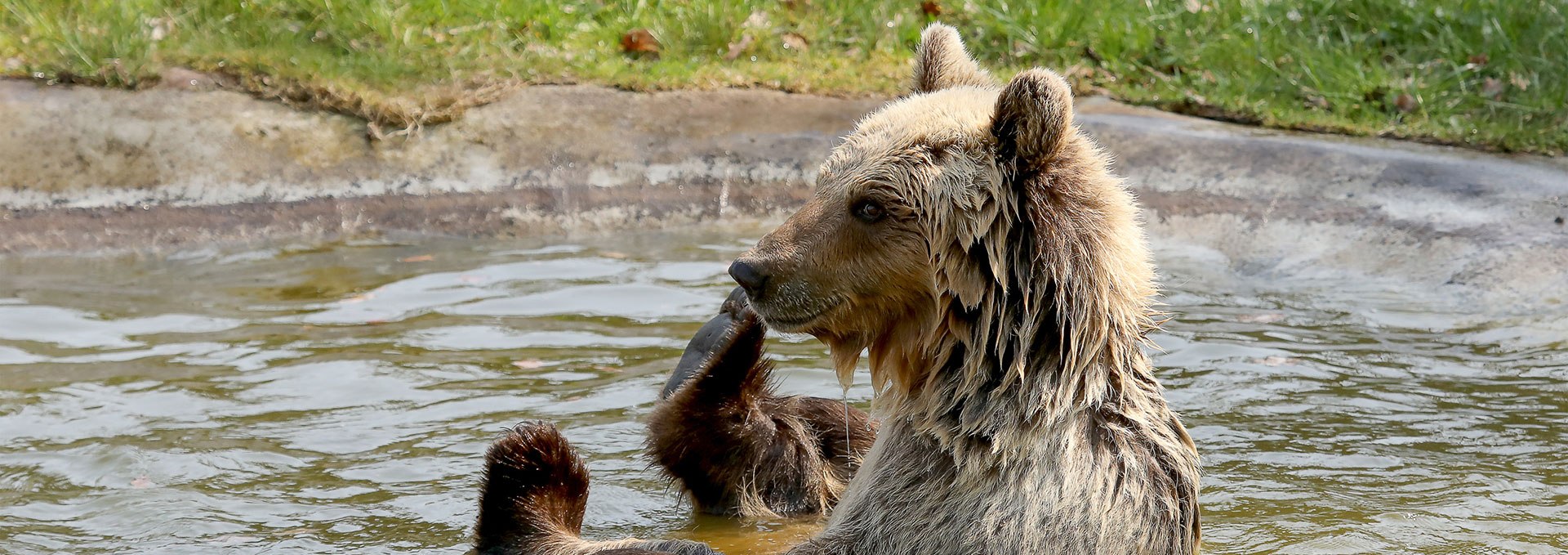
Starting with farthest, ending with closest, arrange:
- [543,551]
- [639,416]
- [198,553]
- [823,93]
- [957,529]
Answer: [823,93], [639,416], [198,553], [543,551], [957,529]

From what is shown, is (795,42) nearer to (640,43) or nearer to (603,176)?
(640,43)

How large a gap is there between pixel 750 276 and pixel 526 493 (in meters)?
1.01

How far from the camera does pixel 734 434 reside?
465cm

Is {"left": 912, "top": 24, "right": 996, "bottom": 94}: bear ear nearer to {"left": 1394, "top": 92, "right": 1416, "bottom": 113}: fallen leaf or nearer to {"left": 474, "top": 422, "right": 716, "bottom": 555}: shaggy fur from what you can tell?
{"left": 474, "top": 422, "right": 716, "bottom": 555}: shaggy fur

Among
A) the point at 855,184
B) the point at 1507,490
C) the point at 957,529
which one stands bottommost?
the point at 1507,490

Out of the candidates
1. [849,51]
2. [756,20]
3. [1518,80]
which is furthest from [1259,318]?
[756,20]

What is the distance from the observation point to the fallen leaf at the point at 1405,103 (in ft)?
31.8

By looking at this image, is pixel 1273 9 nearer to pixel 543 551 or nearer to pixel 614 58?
pixel 614 58

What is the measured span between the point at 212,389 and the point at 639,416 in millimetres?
1639

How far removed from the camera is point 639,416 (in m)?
5.70

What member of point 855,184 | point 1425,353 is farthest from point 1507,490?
point 855,184

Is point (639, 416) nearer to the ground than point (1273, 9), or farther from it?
nearer to the ground

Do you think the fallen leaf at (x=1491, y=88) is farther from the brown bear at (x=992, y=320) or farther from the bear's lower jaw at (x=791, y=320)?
the bear's lower jaw at (x=791, y=320)

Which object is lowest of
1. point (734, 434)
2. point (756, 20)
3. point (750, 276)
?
point (734, 434)
